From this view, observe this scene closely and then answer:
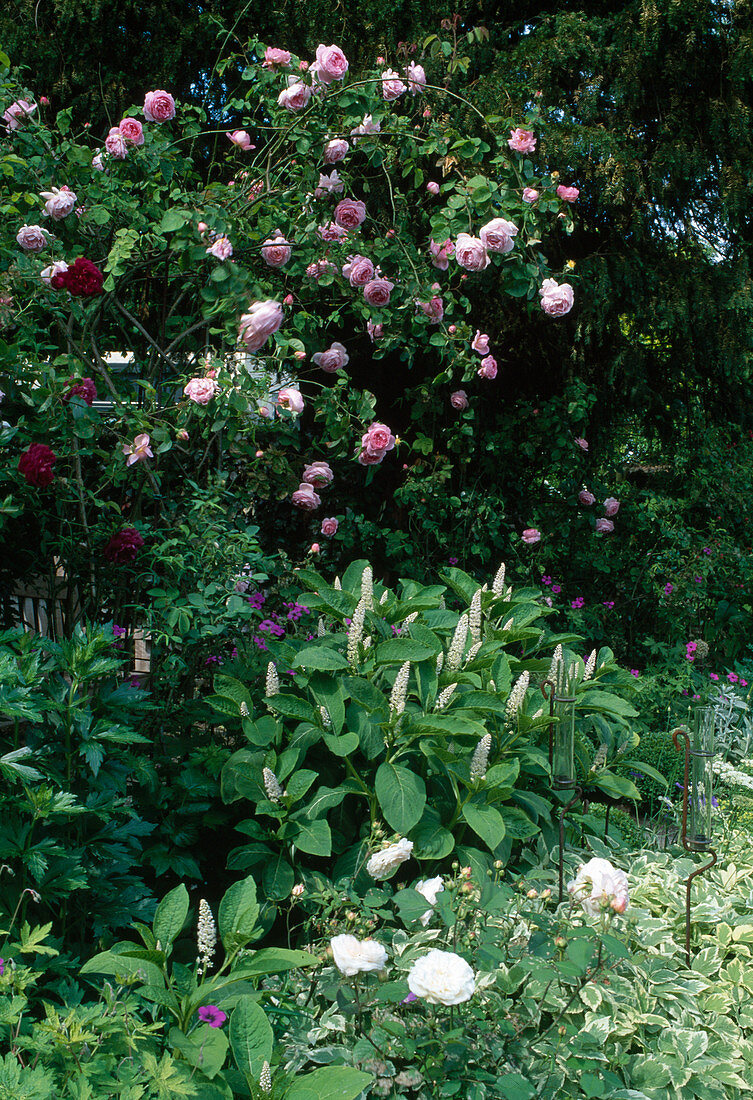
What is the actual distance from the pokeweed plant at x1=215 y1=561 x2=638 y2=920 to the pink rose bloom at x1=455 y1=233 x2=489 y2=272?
3.71 feet

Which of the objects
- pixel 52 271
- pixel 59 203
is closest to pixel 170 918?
pixel 52 271

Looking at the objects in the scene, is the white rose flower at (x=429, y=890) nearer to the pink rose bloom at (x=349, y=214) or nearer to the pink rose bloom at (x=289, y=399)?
the pink rose bloom at (x=289, y=399)

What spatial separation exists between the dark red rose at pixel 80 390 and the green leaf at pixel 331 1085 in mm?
1669

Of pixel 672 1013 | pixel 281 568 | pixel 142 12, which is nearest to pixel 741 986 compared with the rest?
pixel 672 1013

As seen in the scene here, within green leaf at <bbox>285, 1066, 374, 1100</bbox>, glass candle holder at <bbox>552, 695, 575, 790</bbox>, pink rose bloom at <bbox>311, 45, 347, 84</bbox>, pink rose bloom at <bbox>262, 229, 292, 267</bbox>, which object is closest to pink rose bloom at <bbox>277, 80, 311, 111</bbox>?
pink rose bloom at <bbox>311, 45, 347, 84</bbox>

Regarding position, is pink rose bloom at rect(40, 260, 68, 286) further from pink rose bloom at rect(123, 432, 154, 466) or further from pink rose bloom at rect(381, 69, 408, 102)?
pink rose bloom at rect(381, 69, 408, 102)

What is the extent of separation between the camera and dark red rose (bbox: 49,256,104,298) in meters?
2.18

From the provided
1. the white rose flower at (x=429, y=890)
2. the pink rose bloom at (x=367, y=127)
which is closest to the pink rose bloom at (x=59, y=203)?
the pink rose bloom at (x=367, y=127)

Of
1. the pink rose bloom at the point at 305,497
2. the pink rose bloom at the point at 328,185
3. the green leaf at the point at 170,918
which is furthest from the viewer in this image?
the pink rose bloom at the point at 305,497

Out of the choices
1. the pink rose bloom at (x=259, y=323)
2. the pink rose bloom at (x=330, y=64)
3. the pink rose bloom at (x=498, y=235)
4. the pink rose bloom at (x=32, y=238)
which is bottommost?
the pink rose bloom at (x=259, y=323)

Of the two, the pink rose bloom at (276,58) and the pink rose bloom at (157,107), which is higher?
the pink rose bloom at (276,58)

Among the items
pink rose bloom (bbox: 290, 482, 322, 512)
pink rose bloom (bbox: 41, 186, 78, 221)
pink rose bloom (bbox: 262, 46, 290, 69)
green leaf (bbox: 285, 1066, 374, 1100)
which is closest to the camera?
green leaf (bbox: 285, 1066, 374, 1100)

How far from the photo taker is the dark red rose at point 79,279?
2.18 meters

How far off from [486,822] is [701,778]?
0.49 m
